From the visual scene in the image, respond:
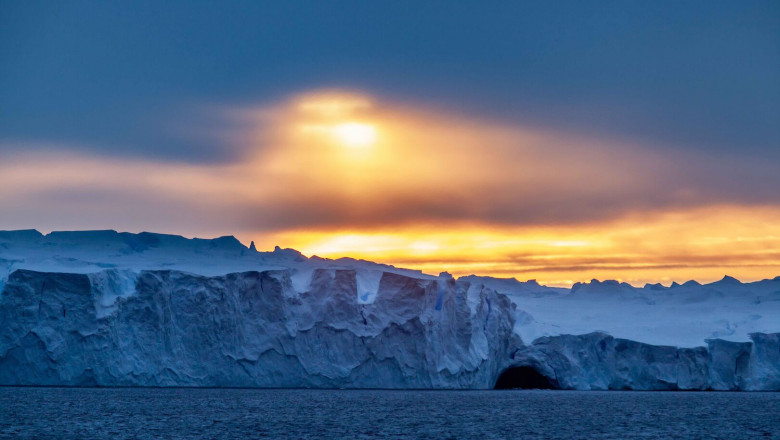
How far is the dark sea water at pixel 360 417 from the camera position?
76.7 feet

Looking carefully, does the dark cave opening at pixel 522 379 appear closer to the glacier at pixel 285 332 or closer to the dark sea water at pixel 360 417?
the glacier at pixel 285 332

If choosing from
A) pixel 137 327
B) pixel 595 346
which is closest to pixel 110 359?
Result: pixel 137 327

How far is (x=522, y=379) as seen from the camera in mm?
46844

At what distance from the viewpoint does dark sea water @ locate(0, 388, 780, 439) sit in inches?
920

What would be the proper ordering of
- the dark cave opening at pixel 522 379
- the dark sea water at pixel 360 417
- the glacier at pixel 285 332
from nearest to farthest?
the dark sea water at pixel 360 417
the glacier at pixel 285 332
the dark cave opening at pixel 522 379

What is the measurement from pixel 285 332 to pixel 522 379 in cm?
1621

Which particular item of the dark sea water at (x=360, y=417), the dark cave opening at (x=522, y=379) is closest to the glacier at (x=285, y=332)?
the dark cave opening at (x=522, y=379)

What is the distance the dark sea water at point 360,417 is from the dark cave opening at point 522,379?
2.95 metres

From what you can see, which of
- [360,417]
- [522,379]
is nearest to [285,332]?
[360,417]

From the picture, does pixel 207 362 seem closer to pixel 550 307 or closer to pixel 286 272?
pixel 286 272

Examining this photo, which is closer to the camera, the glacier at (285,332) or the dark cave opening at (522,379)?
the glacier at (285,332)

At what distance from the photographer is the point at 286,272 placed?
1437 inches

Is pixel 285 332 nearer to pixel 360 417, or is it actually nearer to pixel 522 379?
pixel 360 417

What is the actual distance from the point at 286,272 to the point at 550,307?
22172 millimetres
